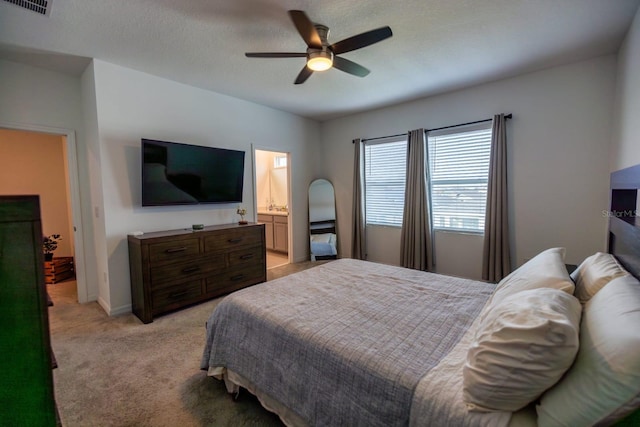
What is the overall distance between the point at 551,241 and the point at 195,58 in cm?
440

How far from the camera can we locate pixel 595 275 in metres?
1.36

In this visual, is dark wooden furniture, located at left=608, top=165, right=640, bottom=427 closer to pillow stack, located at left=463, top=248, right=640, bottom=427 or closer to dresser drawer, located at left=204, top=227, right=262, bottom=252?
pillow stack, located at left=463, top=248, right=640, bottom=427

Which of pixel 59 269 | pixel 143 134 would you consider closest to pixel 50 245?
pixel 59 269

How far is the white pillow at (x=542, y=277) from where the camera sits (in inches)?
50.6

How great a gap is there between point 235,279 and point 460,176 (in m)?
3.33

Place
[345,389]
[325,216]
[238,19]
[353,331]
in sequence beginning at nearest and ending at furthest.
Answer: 1. [345,389]
2. [353,331]
3. [238,19]
4. [325,216]

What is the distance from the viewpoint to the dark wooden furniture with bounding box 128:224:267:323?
2.89 m

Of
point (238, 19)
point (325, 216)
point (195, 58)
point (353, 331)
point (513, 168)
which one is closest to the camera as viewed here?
point (353, 331)

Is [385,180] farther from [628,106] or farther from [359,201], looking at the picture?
[628,106]

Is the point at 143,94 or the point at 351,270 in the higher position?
the point at 143,94

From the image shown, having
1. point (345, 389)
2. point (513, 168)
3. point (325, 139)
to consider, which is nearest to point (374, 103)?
point (325, 139)

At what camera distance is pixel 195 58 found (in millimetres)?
2811

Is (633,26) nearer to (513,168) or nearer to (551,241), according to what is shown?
(513,168)

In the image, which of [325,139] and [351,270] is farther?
[325,139]
